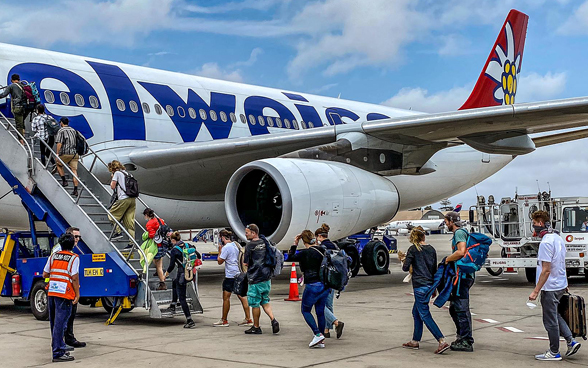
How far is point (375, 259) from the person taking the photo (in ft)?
49.5

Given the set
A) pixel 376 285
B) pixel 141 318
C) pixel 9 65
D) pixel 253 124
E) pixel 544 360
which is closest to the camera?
pixel 544 360

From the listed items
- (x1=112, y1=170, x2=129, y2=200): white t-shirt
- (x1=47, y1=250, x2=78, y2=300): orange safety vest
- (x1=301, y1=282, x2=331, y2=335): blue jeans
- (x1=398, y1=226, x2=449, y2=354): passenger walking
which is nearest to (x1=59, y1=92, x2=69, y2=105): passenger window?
(x1=112, y1=170, x2=129, y2=200): white t-shirt

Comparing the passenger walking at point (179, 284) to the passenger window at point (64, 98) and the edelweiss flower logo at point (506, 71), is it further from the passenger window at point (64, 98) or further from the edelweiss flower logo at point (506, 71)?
the edelweiss flower logo at point (506, 71)

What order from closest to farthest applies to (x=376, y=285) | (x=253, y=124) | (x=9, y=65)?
1. (x=9, y=65)
2. (x=376, y=285)
3. (x=253, y=124)

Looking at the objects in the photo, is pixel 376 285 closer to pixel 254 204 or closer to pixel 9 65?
pixel 254 204

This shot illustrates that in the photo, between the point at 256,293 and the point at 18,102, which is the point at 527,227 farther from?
the point at 18,102

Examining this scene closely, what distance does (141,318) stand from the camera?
8445mm

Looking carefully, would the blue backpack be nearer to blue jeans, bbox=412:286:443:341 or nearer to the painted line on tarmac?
blue jeans, bbox=412:286:443:341

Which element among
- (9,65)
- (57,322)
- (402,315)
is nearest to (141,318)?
(57,322)

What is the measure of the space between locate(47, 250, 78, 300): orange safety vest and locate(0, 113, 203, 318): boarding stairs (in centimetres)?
167

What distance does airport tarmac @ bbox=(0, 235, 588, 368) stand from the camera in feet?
18.4

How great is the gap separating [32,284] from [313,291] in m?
4.08

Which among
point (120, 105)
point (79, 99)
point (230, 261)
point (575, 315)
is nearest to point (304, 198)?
point (230, 261)

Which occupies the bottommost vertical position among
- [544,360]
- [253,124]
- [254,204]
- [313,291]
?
[544,360]
